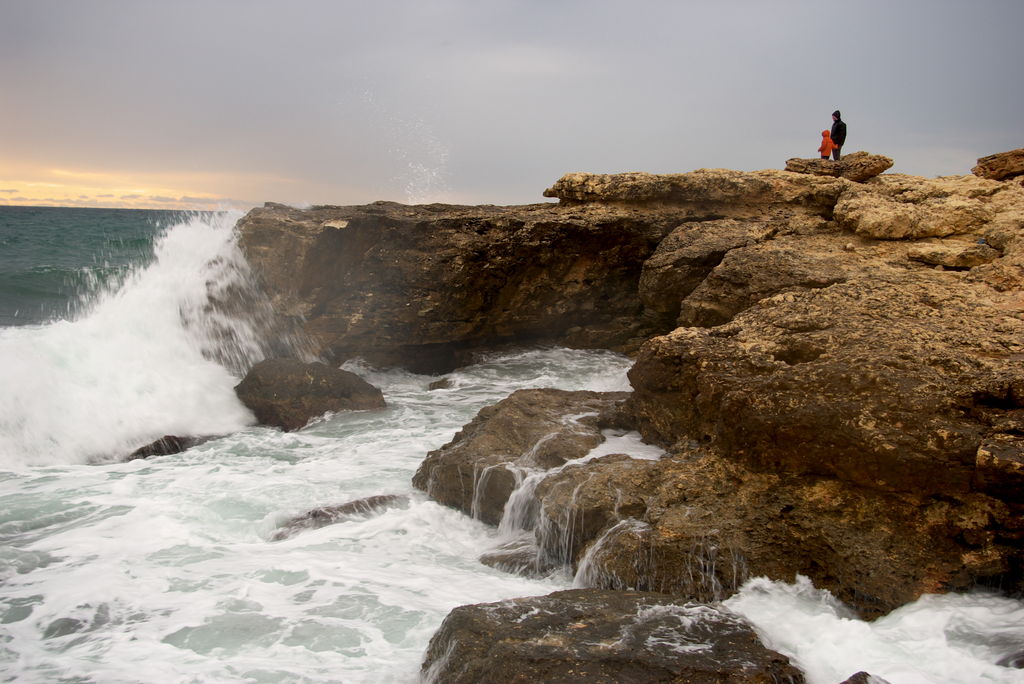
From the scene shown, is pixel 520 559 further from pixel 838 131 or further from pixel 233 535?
pixel 838 131

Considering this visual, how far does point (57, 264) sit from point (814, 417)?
24.8 metres

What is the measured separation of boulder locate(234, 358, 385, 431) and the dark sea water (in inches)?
148

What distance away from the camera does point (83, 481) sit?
607 cm

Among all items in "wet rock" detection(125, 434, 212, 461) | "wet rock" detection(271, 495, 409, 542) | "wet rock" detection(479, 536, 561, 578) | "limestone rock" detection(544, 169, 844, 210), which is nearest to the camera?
"wet rock" detection(479, 536, 561, 578)

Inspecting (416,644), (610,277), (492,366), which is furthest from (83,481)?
(610,277)

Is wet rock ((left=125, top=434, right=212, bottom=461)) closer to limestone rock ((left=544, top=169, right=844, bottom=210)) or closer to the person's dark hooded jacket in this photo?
limestone rock ((left=544, top=169, right=844, bottom=210))

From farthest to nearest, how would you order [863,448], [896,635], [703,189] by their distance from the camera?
[703,189], [863,448], [896,635]

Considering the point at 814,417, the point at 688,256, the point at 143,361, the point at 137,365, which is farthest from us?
the point at 143,361

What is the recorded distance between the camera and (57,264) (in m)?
22.8

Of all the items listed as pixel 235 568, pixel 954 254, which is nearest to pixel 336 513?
pixel 235 568

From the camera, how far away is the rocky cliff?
12.5 ft

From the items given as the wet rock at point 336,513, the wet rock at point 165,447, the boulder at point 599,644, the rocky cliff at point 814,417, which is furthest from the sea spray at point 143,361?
the boulder at point 599,644

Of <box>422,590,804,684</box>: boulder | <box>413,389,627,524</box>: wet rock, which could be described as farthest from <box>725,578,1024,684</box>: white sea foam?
<box>413,389,627,524</box>: wet rock

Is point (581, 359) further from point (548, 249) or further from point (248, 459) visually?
point (248, 459)
